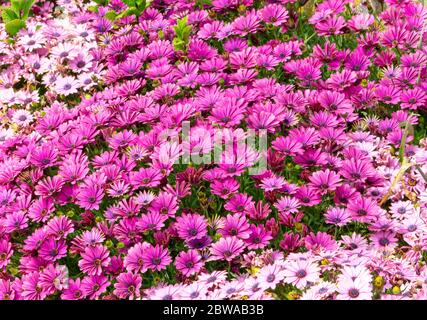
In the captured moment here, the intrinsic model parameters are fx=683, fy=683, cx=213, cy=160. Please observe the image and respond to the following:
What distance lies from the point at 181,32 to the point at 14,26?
1734mm

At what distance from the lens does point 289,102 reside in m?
4.23

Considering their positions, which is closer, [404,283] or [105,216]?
[404,283]

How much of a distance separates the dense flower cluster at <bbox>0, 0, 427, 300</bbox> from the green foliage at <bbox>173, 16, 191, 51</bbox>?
0.05 feet

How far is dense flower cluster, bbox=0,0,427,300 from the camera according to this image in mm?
3488

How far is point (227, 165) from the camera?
3816 millimetres

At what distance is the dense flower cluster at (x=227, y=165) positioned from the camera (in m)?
3.49

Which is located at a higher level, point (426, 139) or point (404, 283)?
point (426, 139)

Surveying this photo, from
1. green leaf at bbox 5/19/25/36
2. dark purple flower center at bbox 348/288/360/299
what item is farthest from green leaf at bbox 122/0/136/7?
dark purple flower center at bbox 348/288/360/299

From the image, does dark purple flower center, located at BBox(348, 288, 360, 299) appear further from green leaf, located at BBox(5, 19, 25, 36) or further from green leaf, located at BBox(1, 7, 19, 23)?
green leaf, located at BBox(1, 7, 19, 23)

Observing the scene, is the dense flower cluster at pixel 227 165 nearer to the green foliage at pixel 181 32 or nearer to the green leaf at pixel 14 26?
the green foliage at pixel 181 32
